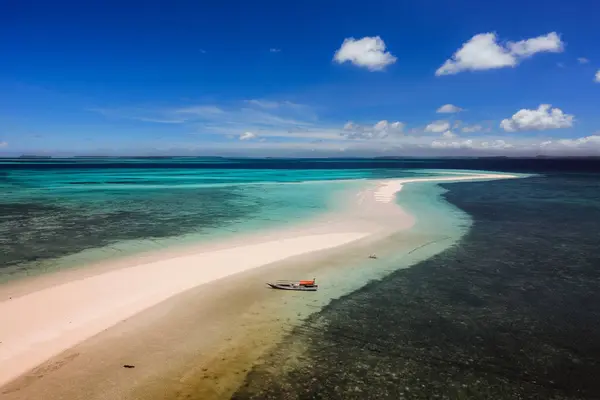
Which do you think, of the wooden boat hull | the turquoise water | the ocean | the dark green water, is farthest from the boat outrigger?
the turquoise water

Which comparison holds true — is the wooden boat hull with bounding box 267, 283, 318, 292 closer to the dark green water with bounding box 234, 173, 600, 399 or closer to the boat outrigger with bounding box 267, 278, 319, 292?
the boat outrigger with bounding box 267, 278, 319, 292

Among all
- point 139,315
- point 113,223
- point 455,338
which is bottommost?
point 455,338

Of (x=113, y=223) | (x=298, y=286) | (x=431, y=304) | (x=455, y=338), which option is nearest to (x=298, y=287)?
(x=298, y=286)

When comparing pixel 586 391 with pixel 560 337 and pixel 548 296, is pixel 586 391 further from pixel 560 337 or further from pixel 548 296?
pixel 548 296

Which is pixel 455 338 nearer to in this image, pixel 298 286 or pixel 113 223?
pixel 298 286

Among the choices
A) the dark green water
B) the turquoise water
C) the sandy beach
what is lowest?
the dark green water

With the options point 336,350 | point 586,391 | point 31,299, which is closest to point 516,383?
point 586,391
